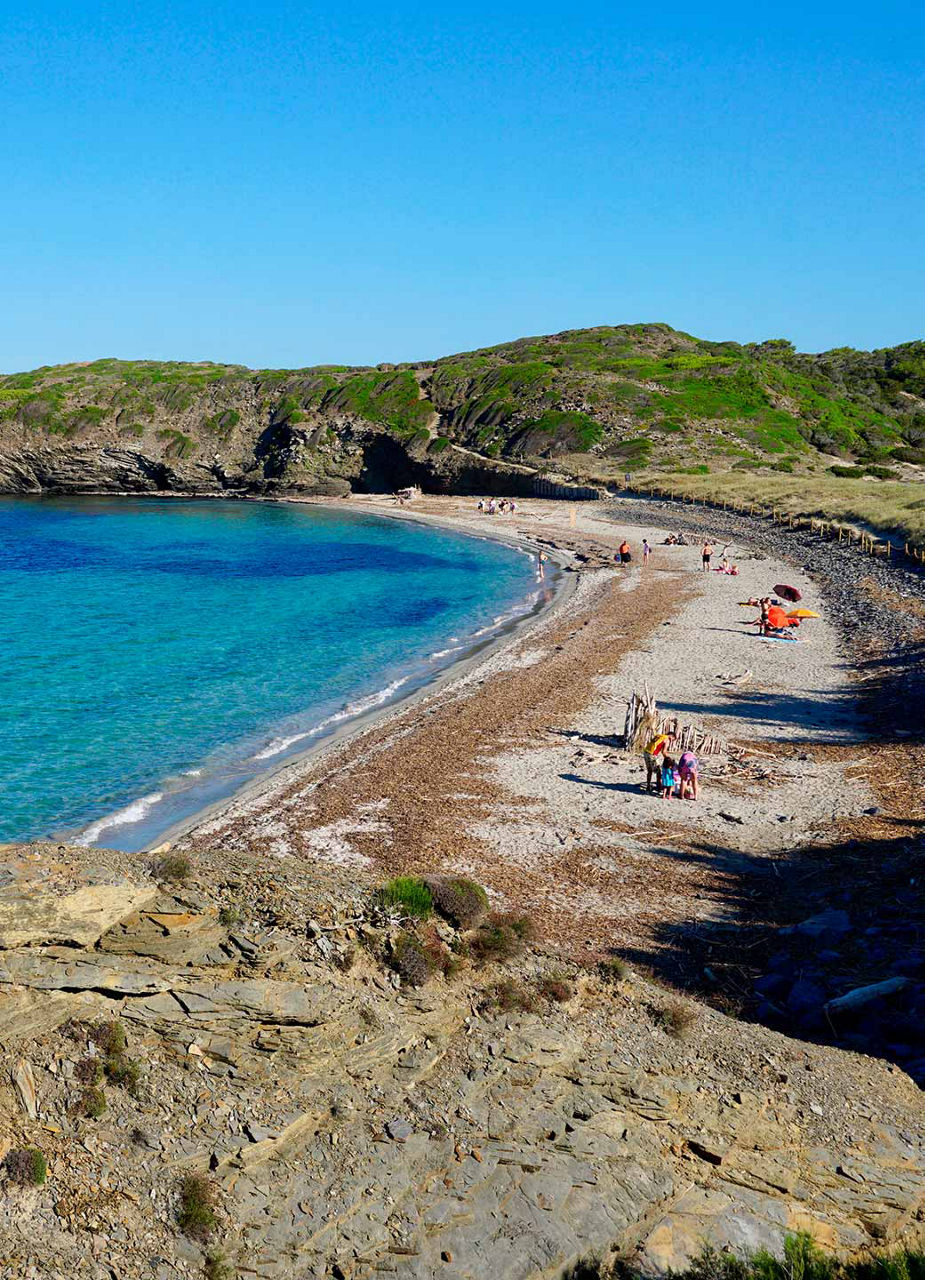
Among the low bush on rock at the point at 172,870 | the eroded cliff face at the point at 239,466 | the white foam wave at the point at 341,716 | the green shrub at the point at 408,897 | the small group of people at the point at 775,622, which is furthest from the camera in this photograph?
the eroded cliff face at the point at 239,466

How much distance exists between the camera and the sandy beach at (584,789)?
53.5 feet

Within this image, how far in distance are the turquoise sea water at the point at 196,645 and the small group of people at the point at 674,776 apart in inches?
385

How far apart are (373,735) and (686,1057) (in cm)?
1716

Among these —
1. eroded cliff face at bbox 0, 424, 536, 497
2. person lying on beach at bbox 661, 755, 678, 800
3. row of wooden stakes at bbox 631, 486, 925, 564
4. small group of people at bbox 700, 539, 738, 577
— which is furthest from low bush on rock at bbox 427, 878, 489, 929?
eroded cliff face at bbox 0, 424, 536, 497


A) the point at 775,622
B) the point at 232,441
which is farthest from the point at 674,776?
the point at 232,441

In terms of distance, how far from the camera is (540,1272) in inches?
307

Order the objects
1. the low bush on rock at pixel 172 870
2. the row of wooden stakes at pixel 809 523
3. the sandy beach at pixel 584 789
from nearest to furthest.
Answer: the low bush on rock at pixel 172 870 → the sandy beach at pixel 584 789 → the row of wooden stakes at pixel 809 523

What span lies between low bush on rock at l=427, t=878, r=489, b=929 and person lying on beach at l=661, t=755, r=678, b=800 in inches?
401

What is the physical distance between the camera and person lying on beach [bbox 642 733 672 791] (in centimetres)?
2077

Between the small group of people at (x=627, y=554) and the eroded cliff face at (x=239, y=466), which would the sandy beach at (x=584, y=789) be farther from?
the eroded cliff face at (x=239, y=466)

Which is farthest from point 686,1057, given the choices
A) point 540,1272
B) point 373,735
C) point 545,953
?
point 373,735

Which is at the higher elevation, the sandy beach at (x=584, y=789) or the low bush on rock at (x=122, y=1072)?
the low bush on rock at (x=122, y=1072)

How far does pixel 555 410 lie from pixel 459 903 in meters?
91.5

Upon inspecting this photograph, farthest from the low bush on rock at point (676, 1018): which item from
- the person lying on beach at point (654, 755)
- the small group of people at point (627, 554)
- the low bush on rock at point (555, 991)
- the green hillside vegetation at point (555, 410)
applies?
the green hillside vegetation at point (555, 410)
